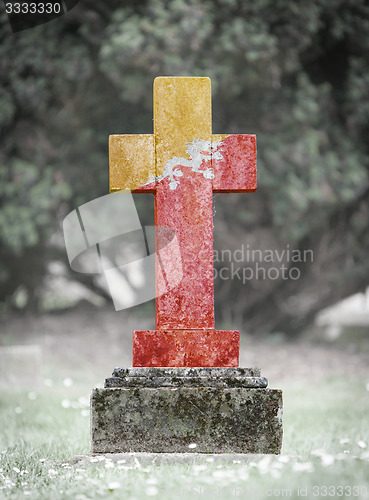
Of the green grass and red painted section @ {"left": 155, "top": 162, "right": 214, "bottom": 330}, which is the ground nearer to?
the green grass

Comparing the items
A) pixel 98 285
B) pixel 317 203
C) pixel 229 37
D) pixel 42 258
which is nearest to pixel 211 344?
pixel 229 37

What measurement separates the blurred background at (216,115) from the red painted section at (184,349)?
507cm

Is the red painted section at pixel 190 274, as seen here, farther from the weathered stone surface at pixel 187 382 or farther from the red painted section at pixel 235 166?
the weathered stone surface at pixel 187 382

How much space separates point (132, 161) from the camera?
142 inches

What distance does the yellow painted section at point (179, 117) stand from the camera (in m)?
3.57

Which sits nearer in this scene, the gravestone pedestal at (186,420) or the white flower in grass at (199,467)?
the white flower in grass at (199,467)

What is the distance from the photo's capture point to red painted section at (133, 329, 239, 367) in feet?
11.2

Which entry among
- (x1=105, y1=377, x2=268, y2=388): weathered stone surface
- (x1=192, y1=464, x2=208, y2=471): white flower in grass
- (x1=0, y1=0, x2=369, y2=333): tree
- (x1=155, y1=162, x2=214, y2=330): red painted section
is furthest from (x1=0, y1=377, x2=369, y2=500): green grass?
(x1=0, y1=0, x2=369, y2=333): tree

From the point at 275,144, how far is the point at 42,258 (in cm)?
435

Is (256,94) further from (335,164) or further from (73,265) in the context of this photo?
(73,265)

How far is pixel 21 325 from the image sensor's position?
9.71 meters

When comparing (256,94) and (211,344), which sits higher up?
(256,94)

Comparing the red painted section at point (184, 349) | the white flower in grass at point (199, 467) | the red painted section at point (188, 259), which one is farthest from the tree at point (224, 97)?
the white flower in grass at point (199, 467)

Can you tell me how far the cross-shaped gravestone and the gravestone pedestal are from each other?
0.26 meters
